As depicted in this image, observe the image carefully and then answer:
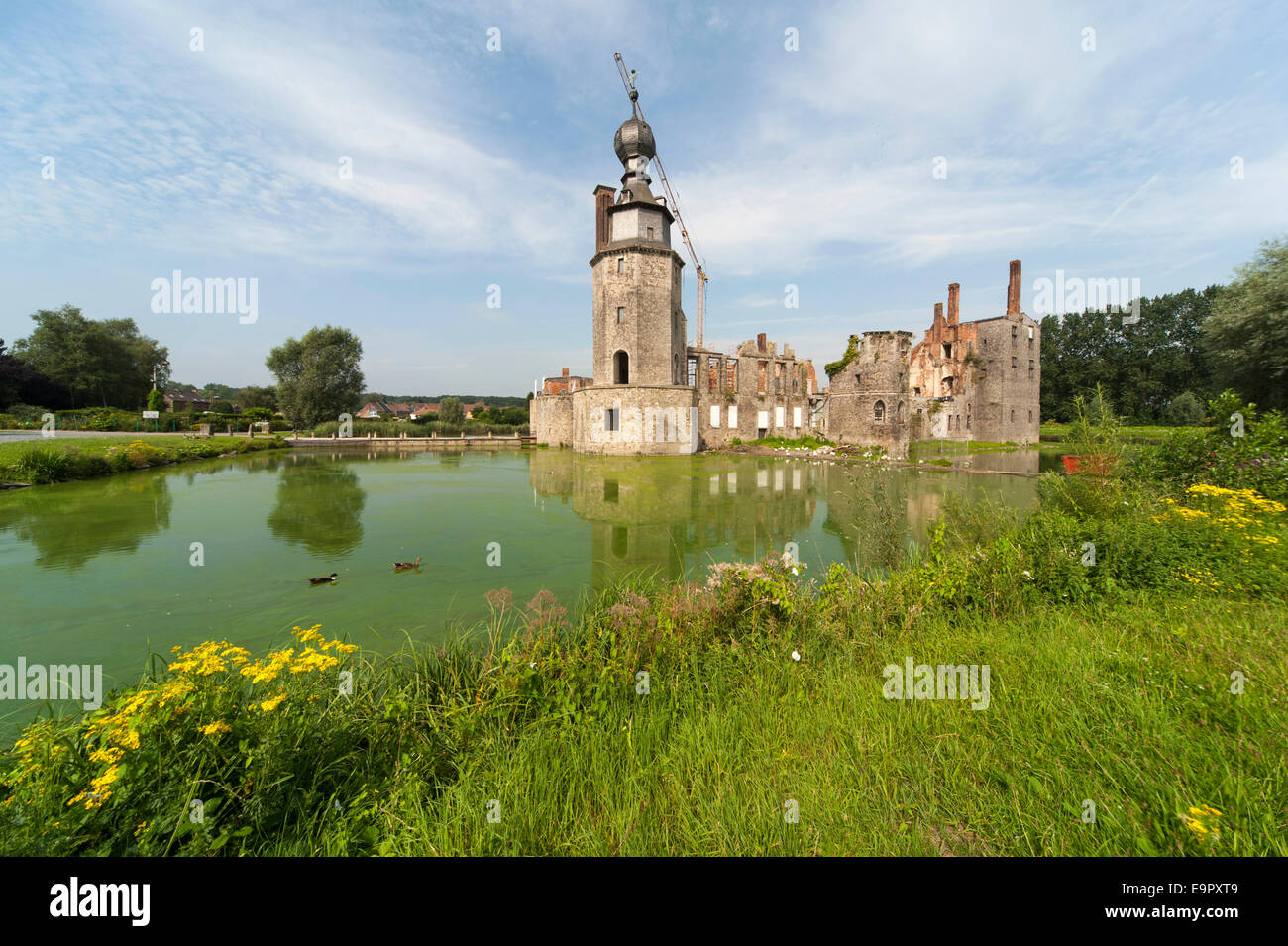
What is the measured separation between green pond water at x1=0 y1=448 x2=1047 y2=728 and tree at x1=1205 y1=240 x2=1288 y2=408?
8.96 m

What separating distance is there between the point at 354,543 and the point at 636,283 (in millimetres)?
24435

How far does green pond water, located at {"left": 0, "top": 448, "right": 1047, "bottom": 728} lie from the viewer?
227 inches

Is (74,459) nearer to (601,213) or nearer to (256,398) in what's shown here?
(601,213)

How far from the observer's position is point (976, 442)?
36.9 metres

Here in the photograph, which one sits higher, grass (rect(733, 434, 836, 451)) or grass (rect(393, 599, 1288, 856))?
grass (rect(733, 434, 836, 451))

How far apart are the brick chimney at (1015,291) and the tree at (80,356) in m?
76.6

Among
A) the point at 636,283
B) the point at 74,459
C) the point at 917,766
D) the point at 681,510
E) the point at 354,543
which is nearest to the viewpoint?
the point at 917,766

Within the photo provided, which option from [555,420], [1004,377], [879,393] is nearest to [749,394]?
[879,393]

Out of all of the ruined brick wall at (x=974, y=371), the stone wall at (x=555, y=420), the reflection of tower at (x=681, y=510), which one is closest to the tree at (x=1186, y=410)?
the ruined brick wall at (x=974, y=371)

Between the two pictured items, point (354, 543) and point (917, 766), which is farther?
point (354, 543)

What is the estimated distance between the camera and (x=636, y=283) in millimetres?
29562

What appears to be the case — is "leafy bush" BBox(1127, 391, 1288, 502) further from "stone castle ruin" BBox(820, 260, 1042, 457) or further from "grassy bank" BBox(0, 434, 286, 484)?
"grassy bank" BBox(0, 434, 286, 484)

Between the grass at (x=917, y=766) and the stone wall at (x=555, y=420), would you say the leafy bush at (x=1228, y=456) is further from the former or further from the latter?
the stone wall at (x=555, y=420)

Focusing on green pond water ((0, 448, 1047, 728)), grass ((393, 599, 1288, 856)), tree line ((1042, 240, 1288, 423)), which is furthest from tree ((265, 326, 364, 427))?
tree line ((1042, 240, 1288, 423))
